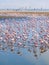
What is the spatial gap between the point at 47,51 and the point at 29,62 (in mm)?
1855

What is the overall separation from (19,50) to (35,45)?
1.16 meters

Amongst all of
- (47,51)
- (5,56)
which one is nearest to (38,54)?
(47,51)

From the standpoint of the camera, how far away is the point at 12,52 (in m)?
12.0

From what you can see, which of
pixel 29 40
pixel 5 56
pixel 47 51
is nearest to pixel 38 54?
pixel 47 51

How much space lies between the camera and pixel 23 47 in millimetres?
12742

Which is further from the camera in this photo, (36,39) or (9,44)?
(36,39)

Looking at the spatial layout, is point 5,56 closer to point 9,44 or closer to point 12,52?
point 12,52

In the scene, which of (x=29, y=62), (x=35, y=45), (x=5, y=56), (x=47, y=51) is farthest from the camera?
(x=35, y=45)

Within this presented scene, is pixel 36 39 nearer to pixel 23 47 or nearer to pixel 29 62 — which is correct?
pixel 23 47

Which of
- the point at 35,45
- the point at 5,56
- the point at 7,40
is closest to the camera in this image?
the point at 5,56

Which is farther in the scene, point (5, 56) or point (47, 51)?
point (47, 51)

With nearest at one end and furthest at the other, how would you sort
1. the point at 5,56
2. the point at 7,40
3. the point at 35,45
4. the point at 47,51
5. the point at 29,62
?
the point at 29,62
the point at 5,56
the point at 47,51
the point at 35,45
the point at 7,40

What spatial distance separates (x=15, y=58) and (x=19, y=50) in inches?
43.8

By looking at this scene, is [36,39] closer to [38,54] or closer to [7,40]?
[7,40]
